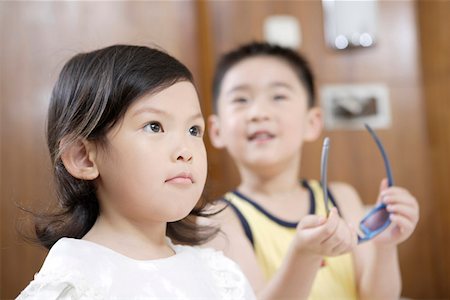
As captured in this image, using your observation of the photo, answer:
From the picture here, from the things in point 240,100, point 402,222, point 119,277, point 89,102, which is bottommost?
point 402,222

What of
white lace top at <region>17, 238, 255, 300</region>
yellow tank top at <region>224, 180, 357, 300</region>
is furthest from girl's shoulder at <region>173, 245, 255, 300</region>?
yellow tank top at <region>224, 180, 357, 300</region>

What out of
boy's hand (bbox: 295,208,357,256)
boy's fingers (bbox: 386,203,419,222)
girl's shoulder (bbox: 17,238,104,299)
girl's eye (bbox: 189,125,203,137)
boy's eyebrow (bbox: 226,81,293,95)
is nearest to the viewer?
girl's shoulder (bbox: 17,238,104,299)

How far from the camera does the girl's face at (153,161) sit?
0.74m

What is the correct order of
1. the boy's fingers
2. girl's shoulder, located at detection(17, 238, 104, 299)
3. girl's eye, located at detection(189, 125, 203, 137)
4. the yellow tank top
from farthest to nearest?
1. the yellow tank top
2. the boy's fingers
3. girl's eye, located at detection(189, 125, 203, 137)
4. girl's shoulder, located at detection(17, 238, 104, 299)

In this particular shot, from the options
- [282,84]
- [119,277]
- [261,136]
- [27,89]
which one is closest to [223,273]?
[119,277]

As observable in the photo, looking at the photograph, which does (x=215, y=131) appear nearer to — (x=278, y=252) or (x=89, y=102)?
(x=278, y=252)

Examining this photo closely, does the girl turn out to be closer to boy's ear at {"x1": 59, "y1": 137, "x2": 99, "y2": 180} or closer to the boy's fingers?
boy's ear at {"x1": 59, "y1": 137, "x2": 99, "y2": 180}

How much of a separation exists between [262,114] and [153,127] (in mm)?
531

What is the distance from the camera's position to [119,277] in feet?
2.38

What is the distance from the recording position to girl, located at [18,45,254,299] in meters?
0.73

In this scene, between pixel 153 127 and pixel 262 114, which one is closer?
pixel 153 127

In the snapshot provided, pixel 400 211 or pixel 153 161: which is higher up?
pixel 153 161

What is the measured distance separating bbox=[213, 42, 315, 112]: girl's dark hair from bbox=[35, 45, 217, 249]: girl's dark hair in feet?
1.86

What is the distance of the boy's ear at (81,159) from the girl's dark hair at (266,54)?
2.18ft
